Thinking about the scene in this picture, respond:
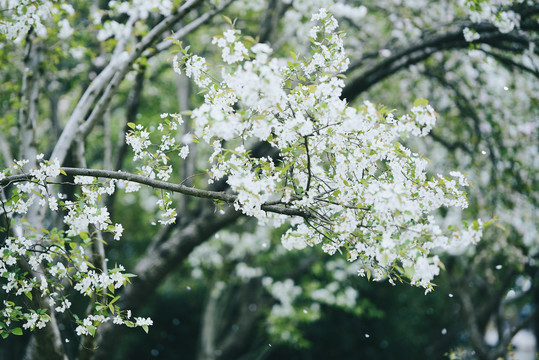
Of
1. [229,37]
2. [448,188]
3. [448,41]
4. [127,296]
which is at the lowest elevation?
[448,188]

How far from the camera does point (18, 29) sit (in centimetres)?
326

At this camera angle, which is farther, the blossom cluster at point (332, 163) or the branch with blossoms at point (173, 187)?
the branch with blossoms at point (173, 187)

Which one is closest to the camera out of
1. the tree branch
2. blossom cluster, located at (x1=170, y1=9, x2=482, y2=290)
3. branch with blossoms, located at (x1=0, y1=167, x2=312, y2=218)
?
blossom cluster, located at (x1=170, y1=9, x2=482, y2=290)

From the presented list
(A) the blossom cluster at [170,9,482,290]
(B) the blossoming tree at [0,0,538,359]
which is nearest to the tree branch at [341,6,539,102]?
(B) the blossoming tree at [0,0,538,359]

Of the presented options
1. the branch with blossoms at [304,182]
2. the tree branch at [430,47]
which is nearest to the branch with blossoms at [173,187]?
the branch with blossoms at [304,182]

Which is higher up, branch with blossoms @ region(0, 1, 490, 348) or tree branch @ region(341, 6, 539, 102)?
tree branch @ region(341, 6, 539, 102)

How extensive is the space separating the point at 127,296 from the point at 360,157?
3.29 metres

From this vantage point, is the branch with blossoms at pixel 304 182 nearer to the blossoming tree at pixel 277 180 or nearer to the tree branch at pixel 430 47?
the blossoming tree at pixel 277 180

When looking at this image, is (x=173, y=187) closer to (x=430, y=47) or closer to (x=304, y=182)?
(x=304, y=182)

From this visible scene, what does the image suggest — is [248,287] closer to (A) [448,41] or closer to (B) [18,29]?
(A) [448,41]

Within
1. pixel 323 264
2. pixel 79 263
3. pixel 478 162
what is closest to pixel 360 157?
pixel 79 263

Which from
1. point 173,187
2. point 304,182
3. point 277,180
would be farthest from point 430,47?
point 173,187

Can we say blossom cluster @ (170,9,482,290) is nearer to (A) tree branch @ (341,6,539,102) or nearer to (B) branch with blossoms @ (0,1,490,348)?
(B) branch with blossoms @ (0,1,490,348)

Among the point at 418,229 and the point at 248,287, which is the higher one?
the point at 248,287
